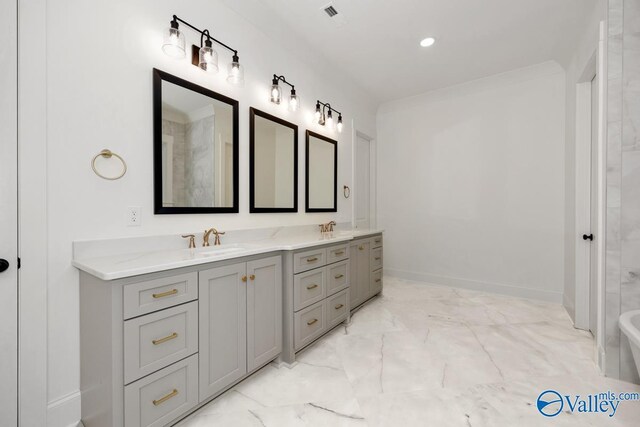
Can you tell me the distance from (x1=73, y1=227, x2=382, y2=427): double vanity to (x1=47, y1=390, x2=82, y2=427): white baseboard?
2.8 inches

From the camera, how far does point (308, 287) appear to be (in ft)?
7.13

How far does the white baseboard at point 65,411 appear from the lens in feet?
4.57

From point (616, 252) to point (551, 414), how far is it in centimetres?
114

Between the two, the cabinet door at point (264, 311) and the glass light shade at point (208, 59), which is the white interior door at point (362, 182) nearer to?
the cabinet door at point (264, 311)

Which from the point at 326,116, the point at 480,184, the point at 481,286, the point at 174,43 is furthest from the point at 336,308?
the point at 480,184

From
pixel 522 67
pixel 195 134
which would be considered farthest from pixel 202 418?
pixel 522 67

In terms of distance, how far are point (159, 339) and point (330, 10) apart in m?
2.70

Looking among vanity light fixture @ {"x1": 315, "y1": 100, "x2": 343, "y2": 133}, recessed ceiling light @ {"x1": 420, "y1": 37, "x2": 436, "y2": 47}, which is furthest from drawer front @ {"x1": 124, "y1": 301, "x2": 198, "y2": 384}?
recessed ceiling light @ {"x1": 420, "y1": 37, "x2": 436, "y2": 47}

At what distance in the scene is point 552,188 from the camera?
3350 mm

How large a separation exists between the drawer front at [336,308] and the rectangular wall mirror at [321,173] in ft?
3.36

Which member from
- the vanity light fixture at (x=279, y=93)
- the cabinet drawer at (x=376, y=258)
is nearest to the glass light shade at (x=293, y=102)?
the vanity light fixture at (x=279, y=93)

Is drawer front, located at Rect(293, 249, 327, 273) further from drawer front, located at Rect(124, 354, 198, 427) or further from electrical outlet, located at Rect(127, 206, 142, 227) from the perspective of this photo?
electrical outlet, located at Rect(127, 206, 142, 227)

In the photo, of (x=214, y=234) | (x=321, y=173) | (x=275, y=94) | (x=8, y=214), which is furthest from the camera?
(x=321, y=173)

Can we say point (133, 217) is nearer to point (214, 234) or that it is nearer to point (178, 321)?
point (214, 234)
